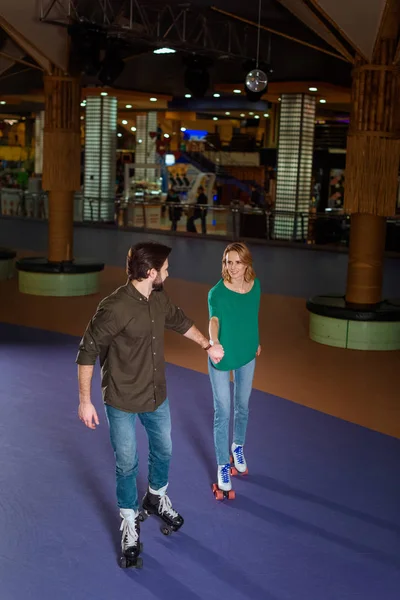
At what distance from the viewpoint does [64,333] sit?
34.9 ft

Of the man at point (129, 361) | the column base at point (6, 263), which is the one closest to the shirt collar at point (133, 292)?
the man at point (129, 361)

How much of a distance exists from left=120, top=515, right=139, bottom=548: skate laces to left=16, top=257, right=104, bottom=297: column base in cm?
921

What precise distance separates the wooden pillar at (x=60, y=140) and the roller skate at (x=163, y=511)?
8.66 metres

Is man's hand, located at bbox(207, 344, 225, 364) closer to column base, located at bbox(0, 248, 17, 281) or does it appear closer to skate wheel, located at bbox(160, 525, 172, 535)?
skate wheel, located at bbox(160, 525, 172, 535)

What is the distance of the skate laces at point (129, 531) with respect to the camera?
437 centimetres

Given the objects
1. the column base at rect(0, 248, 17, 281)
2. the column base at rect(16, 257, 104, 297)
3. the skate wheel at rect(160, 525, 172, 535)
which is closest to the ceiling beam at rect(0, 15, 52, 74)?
the column base at rect(16, 257, 104, 297)

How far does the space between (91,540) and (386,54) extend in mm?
6828

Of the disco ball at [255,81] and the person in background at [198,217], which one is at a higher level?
the disco ball at [255,81]

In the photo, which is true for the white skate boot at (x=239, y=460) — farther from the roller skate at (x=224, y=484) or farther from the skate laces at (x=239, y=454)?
the roller skate at (x=224, y=484)

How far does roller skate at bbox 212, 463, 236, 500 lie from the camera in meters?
5.27

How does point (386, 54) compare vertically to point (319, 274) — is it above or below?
above

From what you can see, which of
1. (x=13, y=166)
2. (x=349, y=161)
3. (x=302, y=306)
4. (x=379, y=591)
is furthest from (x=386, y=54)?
(x=13, y=166)

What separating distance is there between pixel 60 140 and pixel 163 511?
8800 mm

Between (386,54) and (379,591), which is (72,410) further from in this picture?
(386,54)
